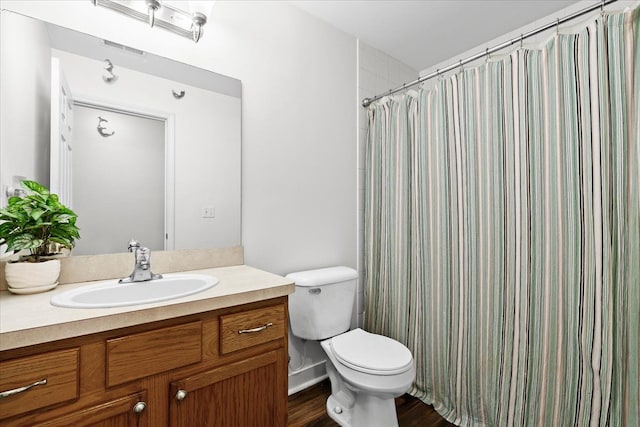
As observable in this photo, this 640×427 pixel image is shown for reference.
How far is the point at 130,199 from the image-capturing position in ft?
4.52

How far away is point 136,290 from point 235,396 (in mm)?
570

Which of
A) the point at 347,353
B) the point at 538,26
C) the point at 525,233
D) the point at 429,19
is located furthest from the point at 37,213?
the point at 538,26

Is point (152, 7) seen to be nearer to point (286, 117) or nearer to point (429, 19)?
point (286, 117)

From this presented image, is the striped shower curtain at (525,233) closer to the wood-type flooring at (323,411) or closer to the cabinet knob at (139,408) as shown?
the wood-type flooring at (323,411)

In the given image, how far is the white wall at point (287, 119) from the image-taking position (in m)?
1.58

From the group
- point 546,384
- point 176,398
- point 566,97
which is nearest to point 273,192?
point 176,398

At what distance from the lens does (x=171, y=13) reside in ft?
4.55

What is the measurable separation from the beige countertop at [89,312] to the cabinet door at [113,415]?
0.71 ft

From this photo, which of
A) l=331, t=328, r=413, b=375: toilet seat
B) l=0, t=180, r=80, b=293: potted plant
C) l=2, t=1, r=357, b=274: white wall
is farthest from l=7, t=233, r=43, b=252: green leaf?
l=331, t=328, r=413, b=375: toilet seat

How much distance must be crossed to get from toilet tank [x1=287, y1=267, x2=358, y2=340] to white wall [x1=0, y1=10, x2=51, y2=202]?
1.24m

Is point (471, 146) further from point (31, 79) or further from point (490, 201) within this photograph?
point (31, 79)

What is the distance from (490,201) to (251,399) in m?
1.41

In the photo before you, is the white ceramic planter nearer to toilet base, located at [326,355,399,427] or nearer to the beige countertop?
the beige countertop

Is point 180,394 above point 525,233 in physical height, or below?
below
